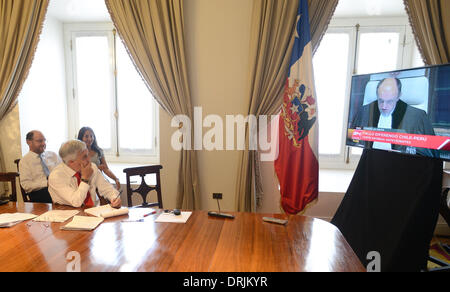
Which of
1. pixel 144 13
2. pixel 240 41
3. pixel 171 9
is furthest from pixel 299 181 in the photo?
pixel 144 13

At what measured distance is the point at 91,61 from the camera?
397 centimetres

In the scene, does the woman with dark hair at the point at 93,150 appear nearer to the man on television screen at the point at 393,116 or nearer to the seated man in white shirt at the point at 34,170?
the seated man in white shirt at the point at 34,170

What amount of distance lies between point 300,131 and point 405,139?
907 millimetres

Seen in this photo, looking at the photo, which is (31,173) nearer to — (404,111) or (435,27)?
(404,111)

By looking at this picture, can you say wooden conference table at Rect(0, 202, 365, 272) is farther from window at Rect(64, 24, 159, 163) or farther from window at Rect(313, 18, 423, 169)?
window at Rect(64, 24, 159, 163)

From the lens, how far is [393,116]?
7.31 feet

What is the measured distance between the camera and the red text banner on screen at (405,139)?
1.94 m

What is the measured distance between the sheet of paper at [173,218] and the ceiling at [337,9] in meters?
2.85

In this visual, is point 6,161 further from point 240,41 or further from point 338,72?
point 338,72

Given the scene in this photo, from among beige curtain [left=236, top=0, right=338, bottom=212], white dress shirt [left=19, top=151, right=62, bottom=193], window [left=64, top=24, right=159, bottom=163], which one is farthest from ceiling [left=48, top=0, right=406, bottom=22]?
white dress shirt [left=19, top=151, right=62, bottom=193]

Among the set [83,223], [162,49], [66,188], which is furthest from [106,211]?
[162,49]

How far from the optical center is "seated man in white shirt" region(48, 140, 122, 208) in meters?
1.83

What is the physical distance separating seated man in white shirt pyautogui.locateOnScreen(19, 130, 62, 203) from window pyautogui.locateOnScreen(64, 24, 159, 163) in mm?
1314

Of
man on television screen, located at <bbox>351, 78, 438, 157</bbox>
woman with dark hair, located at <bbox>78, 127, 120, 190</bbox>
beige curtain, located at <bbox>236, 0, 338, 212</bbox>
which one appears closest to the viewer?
man on television screen, located at <bbox>351, 78, 438, 157</bbox>
